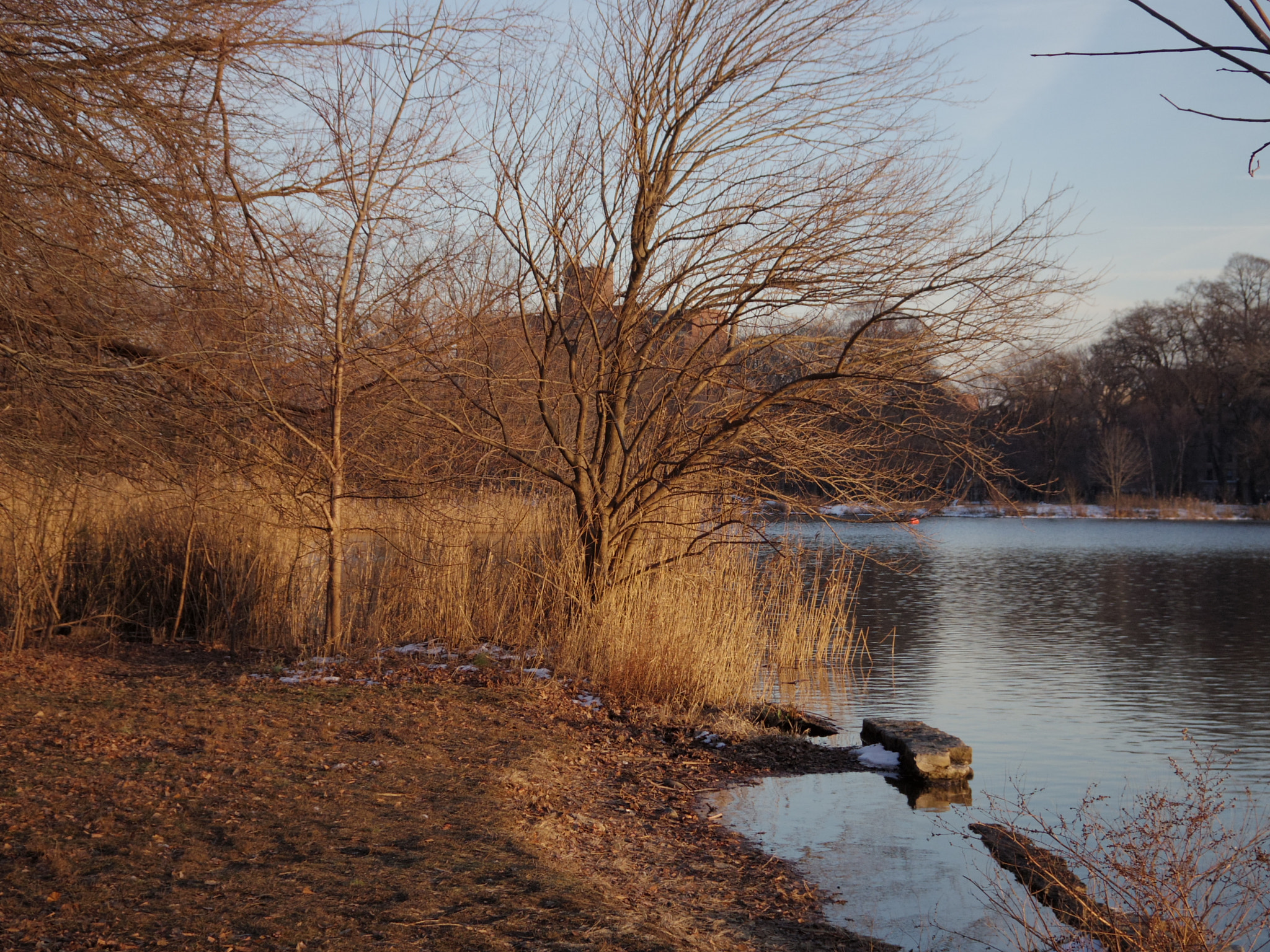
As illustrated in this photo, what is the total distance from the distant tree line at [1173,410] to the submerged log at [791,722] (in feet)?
139

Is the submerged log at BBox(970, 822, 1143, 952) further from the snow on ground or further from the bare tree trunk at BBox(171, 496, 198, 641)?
the snow on ground

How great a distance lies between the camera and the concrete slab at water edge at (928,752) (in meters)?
7.37

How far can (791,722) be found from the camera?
28.2 feet

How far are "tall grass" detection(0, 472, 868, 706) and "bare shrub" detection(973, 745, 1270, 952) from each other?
2.88 metres

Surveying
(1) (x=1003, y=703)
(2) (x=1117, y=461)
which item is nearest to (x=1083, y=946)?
(1) (x=1003, y=703)

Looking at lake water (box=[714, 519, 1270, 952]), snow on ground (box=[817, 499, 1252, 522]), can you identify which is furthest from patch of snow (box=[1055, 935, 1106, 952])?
snow on ground (box=[817, 499, 1252, 522])

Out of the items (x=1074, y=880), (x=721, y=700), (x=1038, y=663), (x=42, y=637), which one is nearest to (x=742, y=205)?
(x=721, y=700)

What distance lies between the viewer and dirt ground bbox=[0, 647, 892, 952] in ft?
11.4

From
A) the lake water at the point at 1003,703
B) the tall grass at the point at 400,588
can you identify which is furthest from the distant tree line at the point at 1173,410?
the tall grass at the point at 400,588

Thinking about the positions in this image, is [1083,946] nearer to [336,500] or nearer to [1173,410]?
[336,500]

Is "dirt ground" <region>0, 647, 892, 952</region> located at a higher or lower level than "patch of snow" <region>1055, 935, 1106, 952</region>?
higher

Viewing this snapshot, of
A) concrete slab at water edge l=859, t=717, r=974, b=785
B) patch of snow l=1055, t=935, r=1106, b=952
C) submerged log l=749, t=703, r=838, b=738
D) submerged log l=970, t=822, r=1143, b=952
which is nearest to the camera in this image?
submerged log l=970, t=822, r=1143, b=952

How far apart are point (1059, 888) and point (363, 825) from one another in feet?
11.3

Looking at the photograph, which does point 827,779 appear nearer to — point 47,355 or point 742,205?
point 742,205
